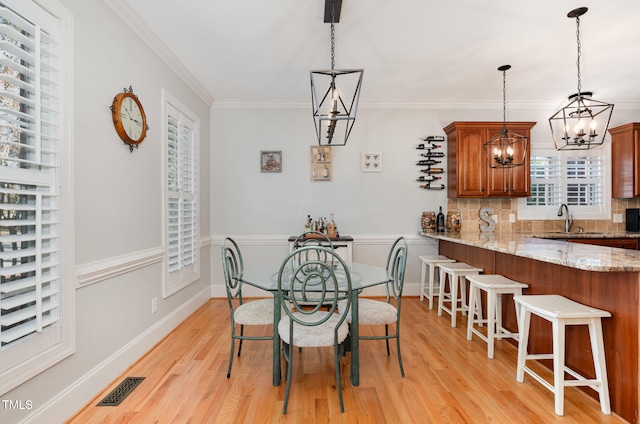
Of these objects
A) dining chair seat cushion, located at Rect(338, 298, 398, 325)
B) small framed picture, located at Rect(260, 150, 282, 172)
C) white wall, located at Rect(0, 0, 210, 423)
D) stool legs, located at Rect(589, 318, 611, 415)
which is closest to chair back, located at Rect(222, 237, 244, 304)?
white wall, located at Rect(0, 0, 210, 423)

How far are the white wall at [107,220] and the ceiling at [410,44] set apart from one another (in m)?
0.44

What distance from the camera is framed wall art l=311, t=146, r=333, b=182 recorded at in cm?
445

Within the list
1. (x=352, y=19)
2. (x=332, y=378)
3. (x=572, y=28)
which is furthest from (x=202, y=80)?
(x=572, y=28)

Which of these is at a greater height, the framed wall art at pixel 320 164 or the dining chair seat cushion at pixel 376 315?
the framed wall art at pixel 320 164

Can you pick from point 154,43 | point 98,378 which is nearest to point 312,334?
point 98,378

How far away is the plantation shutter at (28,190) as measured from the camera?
58.1 inches

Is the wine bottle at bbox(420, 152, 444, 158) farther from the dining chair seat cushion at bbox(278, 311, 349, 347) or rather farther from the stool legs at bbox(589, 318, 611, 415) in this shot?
the dining chair seat cushion at bbox(278, 311, 349, 347)

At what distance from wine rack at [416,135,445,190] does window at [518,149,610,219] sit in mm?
1244

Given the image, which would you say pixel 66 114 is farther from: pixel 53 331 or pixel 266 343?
pixel 266 343

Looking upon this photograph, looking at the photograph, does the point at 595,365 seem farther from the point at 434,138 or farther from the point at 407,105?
the point at 407,105

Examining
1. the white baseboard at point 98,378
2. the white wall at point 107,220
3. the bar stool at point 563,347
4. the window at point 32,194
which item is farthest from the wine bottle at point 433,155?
the window at point 32,194

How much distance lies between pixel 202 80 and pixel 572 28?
3672 mm

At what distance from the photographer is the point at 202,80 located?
376 cm

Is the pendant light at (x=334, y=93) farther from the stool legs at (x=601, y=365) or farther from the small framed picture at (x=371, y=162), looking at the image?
the stool legs at (x=601, y=365)
